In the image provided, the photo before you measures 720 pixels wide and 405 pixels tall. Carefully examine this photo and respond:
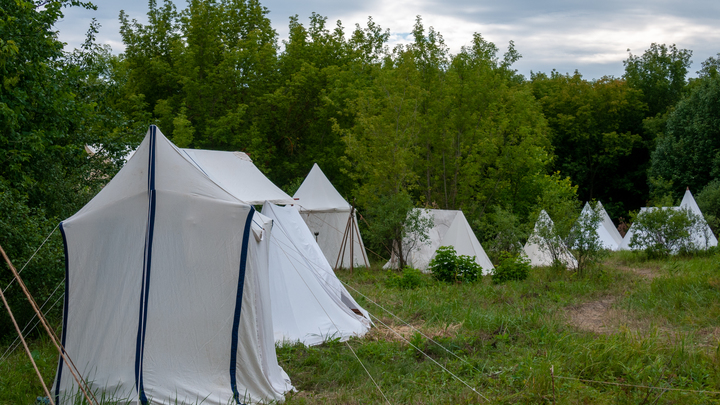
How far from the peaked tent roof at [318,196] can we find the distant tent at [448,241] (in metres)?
1.91

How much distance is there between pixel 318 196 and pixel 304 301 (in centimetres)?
685

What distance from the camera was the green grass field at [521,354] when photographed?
4207 millimetres

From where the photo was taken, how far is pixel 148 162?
4.24m

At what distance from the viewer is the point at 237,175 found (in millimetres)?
9641

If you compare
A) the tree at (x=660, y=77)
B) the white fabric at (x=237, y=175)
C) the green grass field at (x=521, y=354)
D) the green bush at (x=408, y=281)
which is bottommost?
the green bush at (x=408, y=281)

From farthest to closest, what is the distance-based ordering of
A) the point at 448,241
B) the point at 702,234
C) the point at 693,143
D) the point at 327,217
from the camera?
the point at 693,143
the point at 702,234
the point at 327,217
the point at 448,241

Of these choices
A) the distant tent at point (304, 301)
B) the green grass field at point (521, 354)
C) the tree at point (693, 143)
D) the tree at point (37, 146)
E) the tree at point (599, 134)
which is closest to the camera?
the green grass field at point (521, 354)

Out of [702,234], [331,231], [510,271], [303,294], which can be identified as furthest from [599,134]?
[303,294]

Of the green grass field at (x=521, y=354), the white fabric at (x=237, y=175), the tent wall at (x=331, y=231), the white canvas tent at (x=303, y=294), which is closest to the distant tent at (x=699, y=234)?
the green grass field at (x=521, y=354)

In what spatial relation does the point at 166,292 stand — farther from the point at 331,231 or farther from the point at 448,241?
the point at 331,231

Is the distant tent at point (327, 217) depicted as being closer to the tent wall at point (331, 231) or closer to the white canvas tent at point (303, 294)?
the tent wall at point (331, 231)

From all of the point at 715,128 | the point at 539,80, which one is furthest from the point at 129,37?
the point at 715,128

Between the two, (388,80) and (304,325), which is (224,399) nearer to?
(304,325)

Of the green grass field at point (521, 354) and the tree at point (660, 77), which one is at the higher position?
the tree at point (660, 77)
